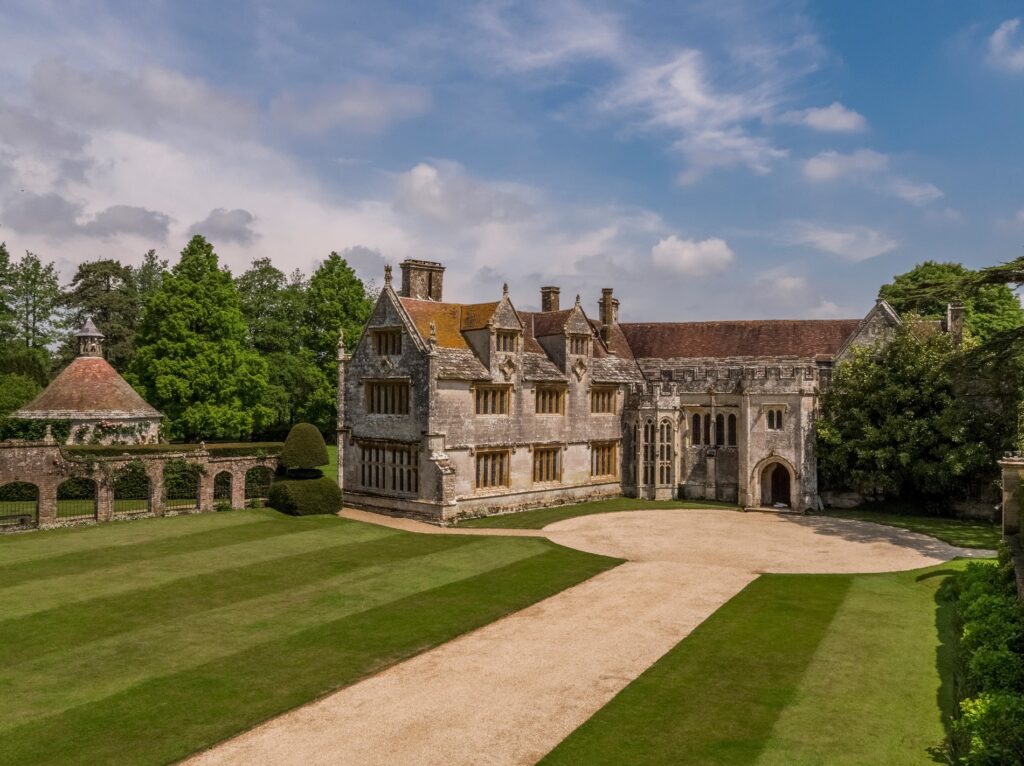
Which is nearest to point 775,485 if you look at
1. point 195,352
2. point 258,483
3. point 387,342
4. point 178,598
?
point 387,342

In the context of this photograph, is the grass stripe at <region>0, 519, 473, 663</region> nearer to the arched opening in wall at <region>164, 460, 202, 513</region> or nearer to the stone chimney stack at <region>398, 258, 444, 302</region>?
the arched opening in wall at <region>164, 460, 202, 513</region>

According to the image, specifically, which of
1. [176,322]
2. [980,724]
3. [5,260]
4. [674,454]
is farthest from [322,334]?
[980,724]

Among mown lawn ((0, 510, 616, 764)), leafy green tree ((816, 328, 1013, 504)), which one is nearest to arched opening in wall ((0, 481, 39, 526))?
mown lawn ((0, 510, 616, 764))

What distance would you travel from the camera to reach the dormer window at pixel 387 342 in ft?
116

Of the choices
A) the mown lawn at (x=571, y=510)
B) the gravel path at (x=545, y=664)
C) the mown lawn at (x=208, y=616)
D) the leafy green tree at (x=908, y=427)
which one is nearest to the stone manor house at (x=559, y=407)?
the mown lawn at (x=571, y=510)

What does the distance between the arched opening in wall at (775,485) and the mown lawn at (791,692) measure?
60.2 feet

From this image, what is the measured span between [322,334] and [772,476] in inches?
1387

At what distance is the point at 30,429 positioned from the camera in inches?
1590

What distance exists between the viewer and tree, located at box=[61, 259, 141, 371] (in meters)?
65.4

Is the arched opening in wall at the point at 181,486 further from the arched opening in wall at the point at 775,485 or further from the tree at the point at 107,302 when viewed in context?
the tree at the point at 107,302

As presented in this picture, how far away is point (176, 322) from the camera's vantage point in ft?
152

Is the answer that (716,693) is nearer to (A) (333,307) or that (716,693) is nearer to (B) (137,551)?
(B) (137,551)

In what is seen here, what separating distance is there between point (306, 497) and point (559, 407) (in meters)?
12.7

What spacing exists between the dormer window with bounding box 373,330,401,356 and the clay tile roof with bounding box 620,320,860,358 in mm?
16638
